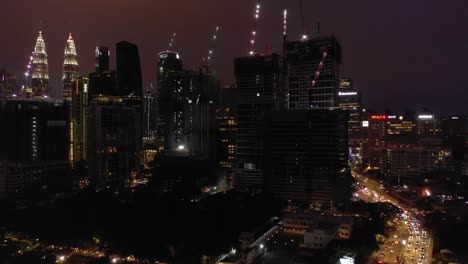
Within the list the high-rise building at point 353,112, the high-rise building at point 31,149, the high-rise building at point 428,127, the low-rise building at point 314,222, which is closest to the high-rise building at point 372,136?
the high-rise building at point 353,112

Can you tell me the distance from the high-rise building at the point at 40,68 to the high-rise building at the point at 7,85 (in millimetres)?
2294

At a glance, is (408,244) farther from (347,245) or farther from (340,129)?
(340,129)

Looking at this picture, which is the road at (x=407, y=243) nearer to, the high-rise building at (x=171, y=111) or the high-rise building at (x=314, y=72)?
the high-rise building at (x=314, y=72)

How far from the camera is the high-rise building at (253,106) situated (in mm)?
20016

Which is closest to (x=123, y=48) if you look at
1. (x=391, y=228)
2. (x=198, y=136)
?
(x=198, y=136)

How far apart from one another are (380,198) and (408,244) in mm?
6901

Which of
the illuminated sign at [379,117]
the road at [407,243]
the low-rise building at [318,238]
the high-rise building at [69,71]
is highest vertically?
the high-rise building at [69,71]

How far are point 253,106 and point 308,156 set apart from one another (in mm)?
3999

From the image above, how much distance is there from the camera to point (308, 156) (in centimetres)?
1845

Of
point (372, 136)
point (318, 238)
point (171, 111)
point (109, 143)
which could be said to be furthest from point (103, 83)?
point (318, 238)

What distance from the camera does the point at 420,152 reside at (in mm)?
24500

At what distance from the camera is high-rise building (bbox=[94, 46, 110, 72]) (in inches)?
1168

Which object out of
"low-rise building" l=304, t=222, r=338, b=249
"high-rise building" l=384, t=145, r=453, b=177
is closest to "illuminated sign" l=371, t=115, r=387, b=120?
"high-rise building" l=384, t=145, r=453, b=177

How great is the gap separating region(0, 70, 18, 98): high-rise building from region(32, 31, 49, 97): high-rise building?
7.53ft
